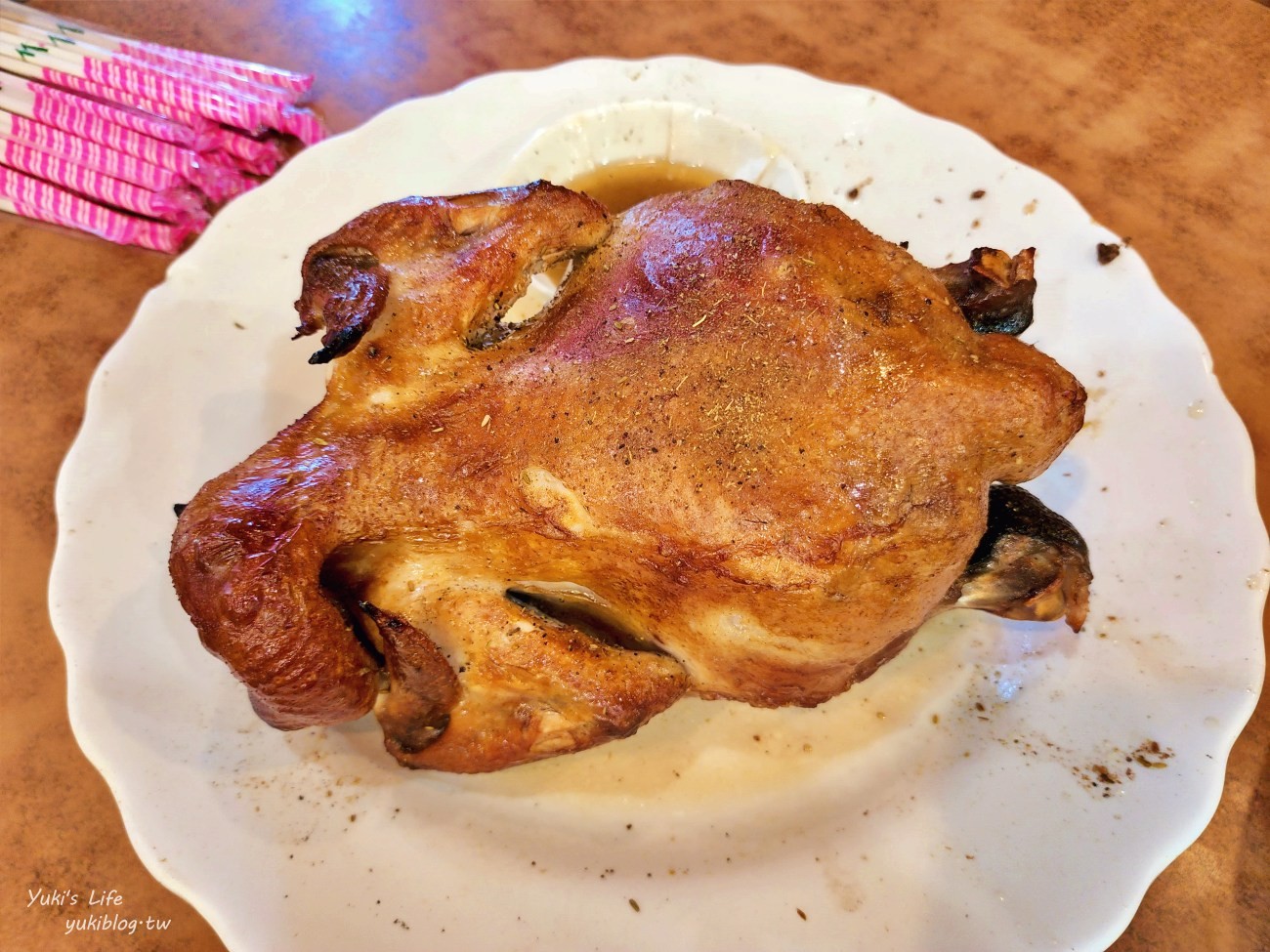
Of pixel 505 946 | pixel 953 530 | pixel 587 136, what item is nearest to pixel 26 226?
pixel 587 136

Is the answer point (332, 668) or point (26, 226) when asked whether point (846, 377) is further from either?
point (26, 226)

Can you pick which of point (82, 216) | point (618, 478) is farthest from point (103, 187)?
point (618, 478)

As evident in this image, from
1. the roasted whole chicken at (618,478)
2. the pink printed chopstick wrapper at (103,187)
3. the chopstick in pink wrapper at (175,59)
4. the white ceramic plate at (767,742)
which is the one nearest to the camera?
the roasted whole chicken at (618,478)

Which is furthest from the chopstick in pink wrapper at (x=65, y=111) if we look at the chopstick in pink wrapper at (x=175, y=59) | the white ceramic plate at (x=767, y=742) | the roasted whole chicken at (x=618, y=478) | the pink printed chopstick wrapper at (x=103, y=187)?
the roasted whole chicken at (x=618, y=478)

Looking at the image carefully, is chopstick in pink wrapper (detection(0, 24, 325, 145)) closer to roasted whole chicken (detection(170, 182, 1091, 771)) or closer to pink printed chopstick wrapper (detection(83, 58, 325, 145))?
pink printed chopstick wrapper (detection(83, 58, 325, 145))

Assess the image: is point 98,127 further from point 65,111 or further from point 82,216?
point 82,216

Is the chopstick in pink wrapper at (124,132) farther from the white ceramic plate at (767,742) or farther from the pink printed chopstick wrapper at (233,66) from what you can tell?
the white ceramic plate at (767,742)

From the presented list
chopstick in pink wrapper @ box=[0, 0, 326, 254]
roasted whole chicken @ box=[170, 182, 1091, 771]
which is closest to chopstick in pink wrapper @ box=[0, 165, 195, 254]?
chopstick in pink wrapper @ box=[0, 0, 326, 254]
